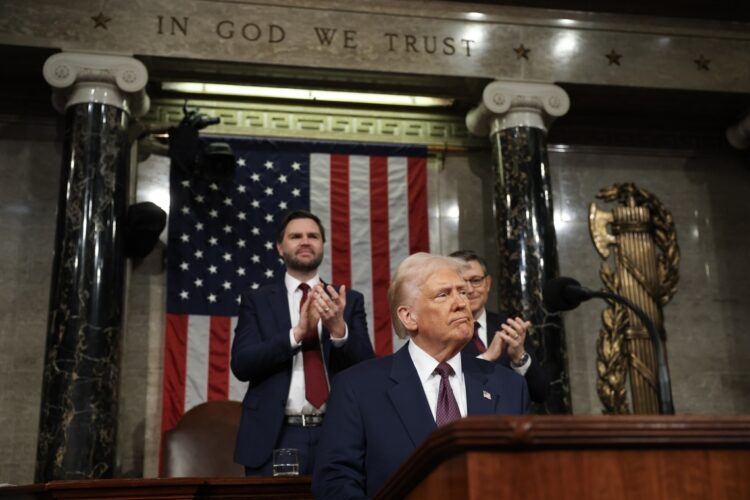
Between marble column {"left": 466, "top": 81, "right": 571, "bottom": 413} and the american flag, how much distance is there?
91 cm

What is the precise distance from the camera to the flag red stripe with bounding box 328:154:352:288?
8133 mm

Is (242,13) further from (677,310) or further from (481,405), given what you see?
(481,405)

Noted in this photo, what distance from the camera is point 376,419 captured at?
2.83 m

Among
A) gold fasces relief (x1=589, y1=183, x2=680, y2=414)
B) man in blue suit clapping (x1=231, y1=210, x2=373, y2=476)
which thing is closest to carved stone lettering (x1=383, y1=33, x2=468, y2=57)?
gold fasces relief (x1=589, y1=183, x2=680, y2=414)

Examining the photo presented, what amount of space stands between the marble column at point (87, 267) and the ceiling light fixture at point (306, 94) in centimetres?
88

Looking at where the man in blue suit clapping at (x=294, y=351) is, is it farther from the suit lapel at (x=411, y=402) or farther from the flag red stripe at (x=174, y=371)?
the flag red stripe at (x=174, y=371)

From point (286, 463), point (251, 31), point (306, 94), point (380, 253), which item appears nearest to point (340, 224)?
Result: point (380, 253)

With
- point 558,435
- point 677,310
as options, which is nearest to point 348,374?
point 558,435

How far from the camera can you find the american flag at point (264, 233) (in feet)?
25.3

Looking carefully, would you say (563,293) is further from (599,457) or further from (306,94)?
(306,94)

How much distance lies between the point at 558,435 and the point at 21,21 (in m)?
6.61

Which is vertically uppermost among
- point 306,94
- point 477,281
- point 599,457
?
point 306,94

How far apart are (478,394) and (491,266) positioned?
5.65m

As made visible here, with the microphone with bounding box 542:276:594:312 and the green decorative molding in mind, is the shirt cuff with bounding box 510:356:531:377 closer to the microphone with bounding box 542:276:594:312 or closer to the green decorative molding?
the microphone with bounding box 542:276:594:312
